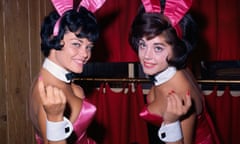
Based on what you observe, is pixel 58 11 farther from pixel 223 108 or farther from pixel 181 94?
pixel 223 108

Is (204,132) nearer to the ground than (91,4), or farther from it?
nearer to the ground

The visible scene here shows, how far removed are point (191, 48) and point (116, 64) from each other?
4.30ft

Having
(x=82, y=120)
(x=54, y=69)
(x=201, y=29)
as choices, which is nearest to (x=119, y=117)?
(x=201, y=29)

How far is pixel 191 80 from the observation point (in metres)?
1.36

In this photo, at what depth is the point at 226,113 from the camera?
2.22 meters

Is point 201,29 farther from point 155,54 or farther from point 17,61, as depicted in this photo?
point 17,61

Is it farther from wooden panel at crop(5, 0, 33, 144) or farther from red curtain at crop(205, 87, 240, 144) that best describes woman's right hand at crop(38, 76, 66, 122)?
red curtain at crop(205, 87, 240, 144)

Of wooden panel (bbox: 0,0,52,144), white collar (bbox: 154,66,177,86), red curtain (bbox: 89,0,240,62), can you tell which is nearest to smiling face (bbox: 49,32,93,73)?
white collar (bbox: 154,66,177,86)

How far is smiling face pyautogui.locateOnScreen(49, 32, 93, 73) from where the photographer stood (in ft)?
3.82

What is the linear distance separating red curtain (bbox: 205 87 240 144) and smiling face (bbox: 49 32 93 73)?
1.38m

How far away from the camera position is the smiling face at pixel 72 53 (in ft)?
3.82

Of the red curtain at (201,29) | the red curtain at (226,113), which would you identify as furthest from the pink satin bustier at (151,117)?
the red curtain at (226,113)

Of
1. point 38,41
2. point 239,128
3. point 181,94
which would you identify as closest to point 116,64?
point 38,41

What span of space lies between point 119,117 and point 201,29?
38.7 inches
